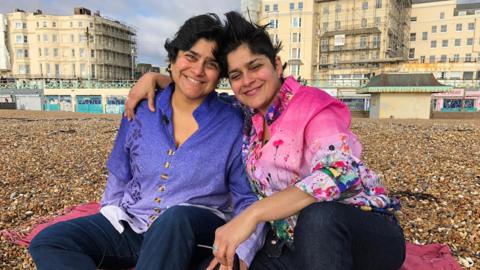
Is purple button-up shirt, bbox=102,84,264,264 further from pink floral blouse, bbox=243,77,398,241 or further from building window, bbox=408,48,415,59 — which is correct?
building window, bbox=408,48,415,59

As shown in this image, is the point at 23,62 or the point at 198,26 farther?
the point at 23,62

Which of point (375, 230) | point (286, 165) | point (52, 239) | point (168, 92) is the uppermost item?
point (168, 92)

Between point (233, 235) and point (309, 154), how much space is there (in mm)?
570

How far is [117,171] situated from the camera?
2.55m

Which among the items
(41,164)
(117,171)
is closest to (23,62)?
(41,164)

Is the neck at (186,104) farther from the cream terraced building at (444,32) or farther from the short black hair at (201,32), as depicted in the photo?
the cream terraced building at (444,32)

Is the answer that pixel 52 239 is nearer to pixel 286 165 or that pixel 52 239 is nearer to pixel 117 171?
pixel 117 171

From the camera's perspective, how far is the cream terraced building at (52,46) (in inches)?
3049

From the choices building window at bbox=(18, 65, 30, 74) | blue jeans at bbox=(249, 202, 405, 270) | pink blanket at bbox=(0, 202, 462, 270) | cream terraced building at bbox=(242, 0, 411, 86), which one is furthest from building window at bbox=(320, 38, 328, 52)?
blue jeans at bbox=(249, 202, 405, 270)

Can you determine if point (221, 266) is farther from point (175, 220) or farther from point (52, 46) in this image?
point (52, 46)

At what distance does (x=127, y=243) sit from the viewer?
2.32 m

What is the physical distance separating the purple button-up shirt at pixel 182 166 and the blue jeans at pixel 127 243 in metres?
0.13

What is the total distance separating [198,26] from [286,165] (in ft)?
3.32

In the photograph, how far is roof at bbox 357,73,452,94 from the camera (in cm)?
2472
